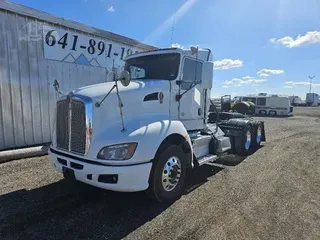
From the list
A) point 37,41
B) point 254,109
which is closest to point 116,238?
point 37,41

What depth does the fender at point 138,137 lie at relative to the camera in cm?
377

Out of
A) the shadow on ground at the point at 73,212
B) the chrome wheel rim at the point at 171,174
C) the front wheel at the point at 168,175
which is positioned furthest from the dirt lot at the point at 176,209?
the chrome wheel rim at the point at 171,174

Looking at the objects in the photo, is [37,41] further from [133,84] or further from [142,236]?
[142,236]

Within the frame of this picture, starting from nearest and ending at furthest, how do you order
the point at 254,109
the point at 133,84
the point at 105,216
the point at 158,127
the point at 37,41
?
the point at 105,216 → the point at 158,127 → the point at 133,84 → the point at 37,41 → the point at 254,109

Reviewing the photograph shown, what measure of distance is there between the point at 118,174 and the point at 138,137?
0.61m

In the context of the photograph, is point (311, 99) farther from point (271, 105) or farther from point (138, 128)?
point (138, 128)

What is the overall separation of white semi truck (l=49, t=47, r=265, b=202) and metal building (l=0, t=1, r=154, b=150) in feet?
13.5

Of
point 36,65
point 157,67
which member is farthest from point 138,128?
point 36,65

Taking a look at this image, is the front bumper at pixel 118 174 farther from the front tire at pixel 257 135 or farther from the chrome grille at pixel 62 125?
the front tire at pixel 257 135

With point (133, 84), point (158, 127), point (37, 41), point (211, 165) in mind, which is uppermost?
point (37, 41)

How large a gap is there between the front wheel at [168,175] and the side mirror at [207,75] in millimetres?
1857

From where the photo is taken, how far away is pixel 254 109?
28.6 m

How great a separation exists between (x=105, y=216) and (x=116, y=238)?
2.14 feet

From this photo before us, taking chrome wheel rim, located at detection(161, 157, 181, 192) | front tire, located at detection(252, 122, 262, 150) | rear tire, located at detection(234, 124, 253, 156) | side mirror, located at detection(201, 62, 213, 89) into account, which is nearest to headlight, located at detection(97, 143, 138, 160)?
chrome wheel rim, located at detection(161, 157, 181, 192)
